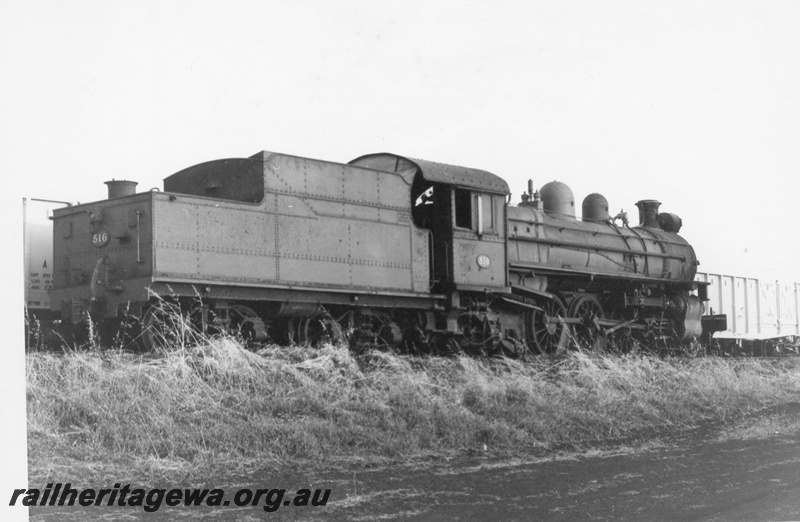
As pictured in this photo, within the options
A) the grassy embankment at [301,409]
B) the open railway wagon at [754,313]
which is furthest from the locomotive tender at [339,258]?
the open railway wagon at [754,313]

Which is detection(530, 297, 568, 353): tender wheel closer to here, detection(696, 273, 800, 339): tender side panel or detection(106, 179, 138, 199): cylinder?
detection(696, 273, 800, 339): tender side panel

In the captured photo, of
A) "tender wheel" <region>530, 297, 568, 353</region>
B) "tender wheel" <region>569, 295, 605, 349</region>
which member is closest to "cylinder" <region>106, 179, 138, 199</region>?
"tender wheel" <region>530, 297, 568, 353</region>

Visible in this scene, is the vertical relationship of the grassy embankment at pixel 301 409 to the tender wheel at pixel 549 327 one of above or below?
below

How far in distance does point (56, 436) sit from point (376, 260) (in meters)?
5.86

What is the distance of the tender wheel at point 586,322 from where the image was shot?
658 inches

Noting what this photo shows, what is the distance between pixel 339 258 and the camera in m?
12.1

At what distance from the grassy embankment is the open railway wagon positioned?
9801 mm

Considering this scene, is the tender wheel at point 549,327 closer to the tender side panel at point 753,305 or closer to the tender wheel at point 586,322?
the tender wheel at point 586,322

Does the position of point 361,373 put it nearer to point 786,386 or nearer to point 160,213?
point 160,213

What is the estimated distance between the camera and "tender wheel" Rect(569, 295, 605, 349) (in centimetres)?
1671

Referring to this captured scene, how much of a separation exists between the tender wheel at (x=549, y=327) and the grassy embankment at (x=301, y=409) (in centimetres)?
273

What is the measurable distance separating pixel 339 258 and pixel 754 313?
52.1 feet

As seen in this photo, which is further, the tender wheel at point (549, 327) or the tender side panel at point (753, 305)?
the tender side panel at point (753, 305)

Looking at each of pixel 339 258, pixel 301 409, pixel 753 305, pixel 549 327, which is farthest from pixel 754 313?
pixel 301 409
